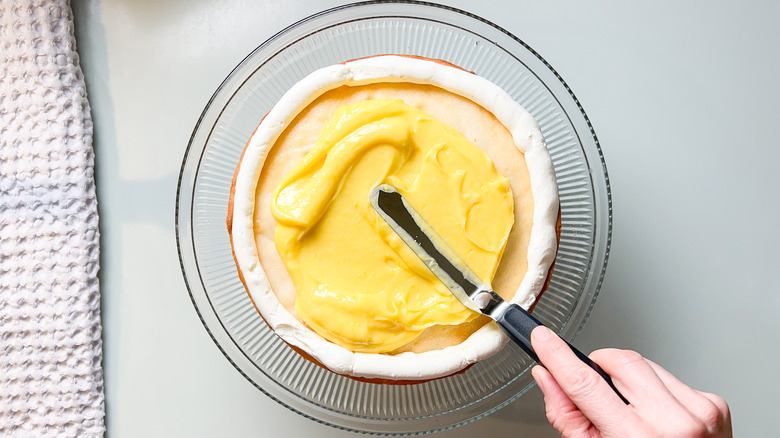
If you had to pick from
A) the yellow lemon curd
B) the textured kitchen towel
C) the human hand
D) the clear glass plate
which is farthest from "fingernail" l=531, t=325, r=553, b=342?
the textured kitchen towel

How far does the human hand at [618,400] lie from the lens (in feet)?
3.24

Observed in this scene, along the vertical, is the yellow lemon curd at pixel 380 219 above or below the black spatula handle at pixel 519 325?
above

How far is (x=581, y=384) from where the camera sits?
102cm

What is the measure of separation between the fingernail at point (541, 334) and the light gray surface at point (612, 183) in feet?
1.57

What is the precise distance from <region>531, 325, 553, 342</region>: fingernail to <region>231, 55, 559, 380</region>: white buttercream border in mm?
146

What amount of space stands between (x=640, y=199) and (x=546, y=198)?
0.42m

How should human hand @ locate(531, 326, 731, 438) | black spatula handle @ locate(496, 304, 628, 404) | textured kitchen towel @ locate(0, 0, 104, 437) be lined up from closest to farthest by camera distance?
human hand @ locate(531, 326, 731, 438)
black spatula handle @ locate(496, 304, 628, 404)
textured kitchen towel @ locate(0, 0, 104, 437)

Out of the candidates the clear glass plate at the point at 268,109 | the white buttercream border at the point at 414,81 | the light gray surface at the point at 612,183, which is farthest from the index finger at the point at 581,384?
the light gray surface at the point at 612,183

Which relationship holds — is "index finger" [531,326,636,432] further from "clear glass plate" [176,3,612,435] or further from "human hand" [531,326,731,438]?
"clear glass plate" [176,3,612,435]

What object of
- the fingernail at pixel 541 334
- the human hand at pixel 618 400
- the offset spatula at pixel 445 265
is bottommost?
the human hand at pixel 618 400

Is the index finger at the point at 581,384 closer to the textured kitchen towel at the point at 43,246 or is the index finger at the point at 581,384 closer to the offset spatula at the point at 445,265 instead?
the offset spatula at the point at 445,265

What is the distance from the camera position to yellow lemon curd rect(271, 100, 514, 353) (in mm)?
1177

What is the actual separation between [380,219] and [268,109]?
42 centimetres

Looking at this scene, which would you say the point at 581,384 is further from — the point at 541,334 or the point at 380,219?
the point at 380,219
